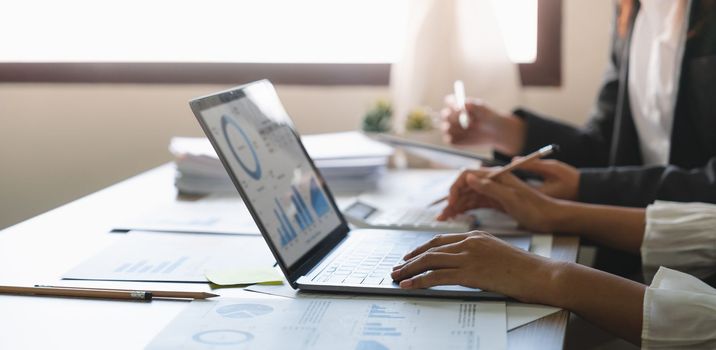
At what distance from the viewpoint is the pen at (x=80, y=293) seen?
1.07 m

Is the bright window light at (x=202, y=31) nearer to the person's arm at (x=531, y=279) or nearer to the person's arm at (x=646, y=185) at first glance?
the person's arm at (x=646, y=185)

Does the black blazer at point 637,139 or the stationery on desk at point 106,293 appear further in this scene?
the black blazer at point 637,139

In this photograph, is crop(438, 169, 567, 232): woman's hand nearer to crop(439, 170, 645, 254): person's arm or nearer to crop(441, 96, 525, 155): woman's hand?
crop(439, 170, 645, 254): person's arm

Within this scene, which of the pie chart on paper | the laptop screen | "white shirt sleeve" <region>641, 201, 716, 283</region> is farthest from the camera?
"white shirt sleeve" <region>641, 201, 716, 283</region>

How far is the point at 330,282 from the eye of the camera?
108 cm

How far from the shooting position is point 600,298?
1016mm

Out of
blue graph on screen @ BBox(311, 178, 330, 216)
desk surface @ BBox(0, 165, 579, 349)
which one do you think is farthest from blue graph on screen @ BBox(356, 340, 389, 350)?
blue graph on screen @ BBox(311, 178, 330, 216)

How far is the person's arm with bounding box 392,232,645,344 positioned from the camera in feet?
3.31

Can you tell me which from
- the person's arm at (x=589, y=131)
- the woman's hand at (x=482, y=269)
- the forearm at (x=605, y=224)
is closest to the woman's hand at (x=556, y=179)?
the forearm at (x=605, y=224)

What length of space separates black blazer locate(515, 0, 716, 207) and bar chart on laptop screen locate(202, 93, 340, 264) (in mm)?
493

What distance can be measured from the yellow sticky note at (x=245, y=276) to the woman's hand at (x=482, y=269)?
0.16 metres

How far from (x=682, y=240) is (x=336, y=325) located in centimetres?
59

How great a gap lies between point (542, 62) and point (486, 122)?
53 centimetres

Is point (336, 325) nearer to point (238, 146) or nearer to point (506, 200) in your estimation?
point (238, 146)
